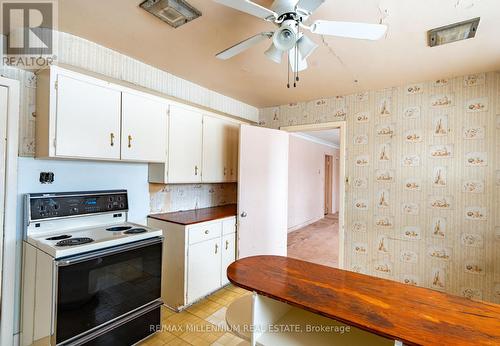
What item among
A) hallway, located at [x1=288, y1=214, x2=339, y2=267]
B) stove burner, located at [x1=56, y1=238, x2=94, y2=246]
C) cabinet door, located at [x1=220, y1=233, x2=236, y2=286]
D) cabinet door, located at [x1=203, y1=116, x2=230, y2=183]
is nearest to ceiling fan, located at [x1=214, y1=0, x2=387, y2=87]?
cabinet door, located at [x1=203, y1=116, x2=230, y2=183]

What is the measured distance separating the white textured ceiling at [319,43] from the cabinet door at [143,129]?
44 centimetres

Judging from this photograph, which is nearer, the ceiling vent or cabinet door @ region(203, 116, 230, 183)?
the ceiling vent

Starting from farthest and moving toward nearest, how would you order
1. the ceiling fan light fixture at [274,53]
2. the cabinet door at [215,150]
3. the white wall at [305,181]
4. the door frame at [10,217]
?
the white wall at [305,181]
the cabinet door at [215,150]
the door frame at [10,217]
the ceiling fan light fixture at [274,53]

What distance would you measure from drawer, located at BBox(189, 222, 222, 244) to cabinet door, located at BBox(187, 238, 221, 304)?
0.16 ft

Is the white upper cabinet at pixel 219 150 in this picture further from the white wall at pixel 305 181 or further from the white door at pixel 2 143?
the white wall at pixel 305 181

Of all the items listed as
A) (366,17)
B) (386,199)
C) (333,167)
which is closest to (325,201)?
(333,167)

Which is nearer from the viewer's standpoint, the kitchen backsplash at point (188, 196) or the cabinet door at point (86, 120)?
the cabinet door at point (86, 120)

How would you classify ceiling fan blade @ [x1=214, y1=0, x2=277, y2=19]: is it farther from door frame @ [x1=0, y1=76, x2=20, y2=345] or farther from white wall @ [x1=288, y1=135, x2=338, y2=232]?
white wall @ [x1=288, y1=135, x2=338, y2=232]

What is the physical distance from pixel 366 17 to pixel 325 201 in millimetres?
7404

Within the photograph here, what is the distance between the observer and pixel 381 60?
89.0 inches

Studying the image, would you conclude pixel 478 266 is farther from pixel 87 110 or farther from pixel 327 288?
pixel 87 110

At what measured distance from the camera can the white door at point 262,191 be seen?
118 inches

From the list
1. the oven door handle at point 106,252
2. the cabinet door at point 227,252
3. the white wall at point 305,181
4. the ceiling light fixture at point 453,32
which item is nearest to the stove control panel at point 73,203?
the oven door handle at point 106,252

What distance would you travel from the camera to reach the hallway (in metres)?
4.13
